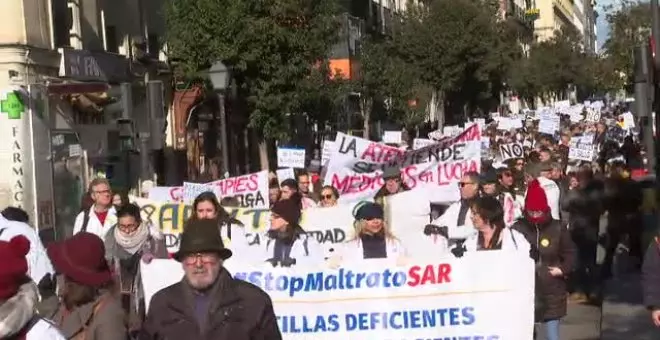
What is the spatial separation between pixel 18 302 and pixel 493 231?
478cm

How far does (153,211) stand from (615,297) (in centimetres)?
515

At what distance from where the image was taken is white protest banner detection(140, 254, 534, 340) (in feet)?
26.7

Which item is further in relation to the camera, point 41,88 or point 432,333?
point 41,88

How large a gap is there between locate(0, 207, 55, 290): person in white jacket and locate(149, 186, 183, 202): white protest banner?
15.9ft

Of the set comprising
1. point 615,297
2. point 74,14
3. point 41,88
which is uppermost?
point 74,14

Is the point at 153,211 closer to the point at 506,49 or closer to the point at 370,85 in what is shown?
the point at 370,85

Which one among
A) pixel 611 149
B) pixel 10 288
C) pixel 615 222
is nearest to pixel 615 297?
pixel 615 222

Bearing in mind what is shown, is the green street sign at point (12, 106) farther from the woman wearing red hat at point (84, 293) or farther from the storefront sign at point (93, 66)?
the woman wearing red hat at point (84, 293)

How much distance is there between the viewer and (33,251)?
9.34 metres

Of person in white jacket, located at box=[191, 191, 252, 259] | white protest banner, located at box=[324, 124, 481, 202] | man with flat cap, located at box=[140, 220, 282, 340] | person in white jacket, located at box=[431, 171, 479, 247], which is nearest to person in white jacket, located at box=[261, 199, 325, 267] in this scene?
person in white jacket, located at box=[191, 191, 252, 259]

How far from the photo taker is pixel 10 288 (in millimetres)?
4004

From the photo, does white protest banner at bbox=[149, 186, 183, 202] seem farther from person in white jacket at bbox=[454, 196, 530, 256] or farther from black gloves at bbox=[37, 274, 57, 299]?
person in white jacket at bbox=[454, 196, 530, 256]

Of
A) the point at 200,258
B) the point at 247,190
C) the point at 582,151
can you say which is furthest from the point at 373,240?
the point at 582,151

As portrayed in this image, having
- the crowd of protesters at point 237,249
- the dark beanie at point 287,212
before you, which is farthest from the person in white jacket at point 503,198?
the dark beanie at point 287,212
